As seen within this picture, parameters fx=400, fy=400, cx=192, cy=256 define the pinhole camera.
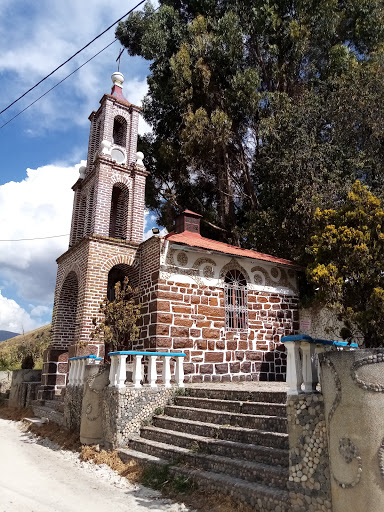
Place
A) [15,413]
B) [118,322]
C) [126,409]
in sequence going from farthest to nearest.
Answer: [15,413]
[118,322]
[126,409]

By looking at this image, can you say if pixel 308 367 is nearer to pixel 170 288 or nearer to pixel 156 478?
pixel 156 478

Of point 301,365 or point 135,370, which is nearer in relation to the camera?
point 301,365

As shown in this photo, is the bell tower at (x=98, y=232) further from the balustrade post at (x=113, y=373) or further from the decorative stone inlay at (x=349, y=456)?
the decorative stone inlay at (x=349, y=456)

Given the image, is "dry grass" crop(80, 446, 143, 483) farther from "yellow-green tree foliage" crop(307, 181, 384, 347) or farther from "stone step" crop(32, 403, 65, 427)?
"yellow-green tree foliage" crop(307, 181, 384, 347)

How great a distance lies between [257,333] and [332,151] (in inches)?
294

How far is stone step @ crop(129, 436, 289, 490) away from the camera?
15.4ft

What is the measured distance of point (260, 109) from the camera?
57.3 feet

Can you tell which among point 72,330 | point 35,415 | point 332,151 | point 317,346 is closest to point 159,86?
point 332,151

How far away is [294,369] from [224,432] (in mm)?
2091

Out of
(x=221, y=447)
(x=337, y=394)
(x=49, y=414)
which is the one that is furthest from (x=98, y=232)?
(x=337, y=394)

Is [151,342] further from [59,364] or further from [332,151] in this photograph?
[332,151]

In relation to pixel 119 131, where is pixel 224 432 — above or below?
below

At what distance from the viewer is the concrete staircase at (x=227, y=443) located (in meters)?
4.73

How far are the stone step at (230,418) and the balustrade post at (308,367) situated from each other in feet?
3.89
